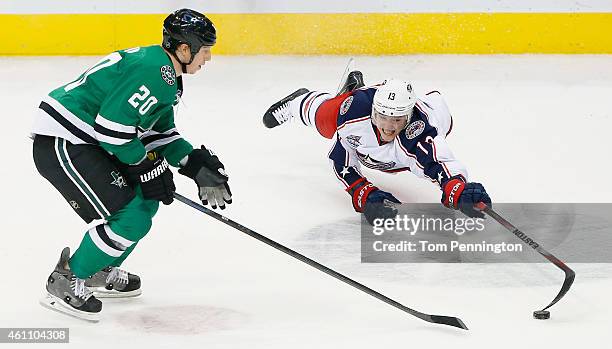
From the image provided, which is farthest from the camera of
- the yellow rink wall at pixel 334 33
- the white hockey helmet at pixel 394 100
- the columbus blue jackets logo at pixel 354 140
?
the yellow rink wall at pixel 334 33

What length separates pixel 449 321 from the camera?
350cm

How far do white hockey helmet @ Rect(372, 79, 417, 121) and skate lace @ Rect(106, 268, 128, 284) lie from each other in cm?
125

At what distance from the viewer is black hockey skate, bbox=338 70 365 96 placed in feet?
17.8

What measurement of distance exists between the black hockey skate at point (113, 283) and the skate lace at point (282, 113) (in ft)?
5.42

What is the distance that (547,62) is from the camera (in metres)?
6.50

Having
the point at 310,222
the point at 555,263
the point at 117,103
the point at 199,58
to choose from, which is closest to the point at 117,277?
the point at 117,103

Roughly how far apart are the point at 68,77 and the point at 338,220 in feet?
8.04

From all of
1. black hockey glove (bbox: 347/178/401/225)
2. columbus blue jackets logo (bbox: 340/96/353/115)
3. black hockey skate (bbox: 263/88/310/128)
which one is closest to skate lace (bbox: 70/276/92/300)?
black hockey glove (bbox: 347/178/401/225)

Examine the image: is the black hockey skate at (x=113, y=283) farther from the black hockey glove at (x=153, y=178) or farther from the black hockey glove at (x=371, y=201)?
the black hockey glove at (x=371, y=201)

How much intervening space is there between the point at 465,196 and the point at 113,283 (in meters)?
1.40

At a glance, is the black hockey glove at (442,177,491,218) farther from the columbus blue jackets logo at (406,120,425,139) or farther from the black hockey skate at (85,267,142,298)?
the black hockey skate at (85,267,142,298)

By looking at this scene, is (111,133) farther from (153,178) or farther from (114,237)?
(114,237)

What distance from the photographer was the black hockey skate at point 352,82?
17.8 feet

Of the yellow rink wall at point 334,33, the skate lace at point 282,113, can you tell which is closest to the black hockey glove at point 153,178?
the skate lace at point 282,113
